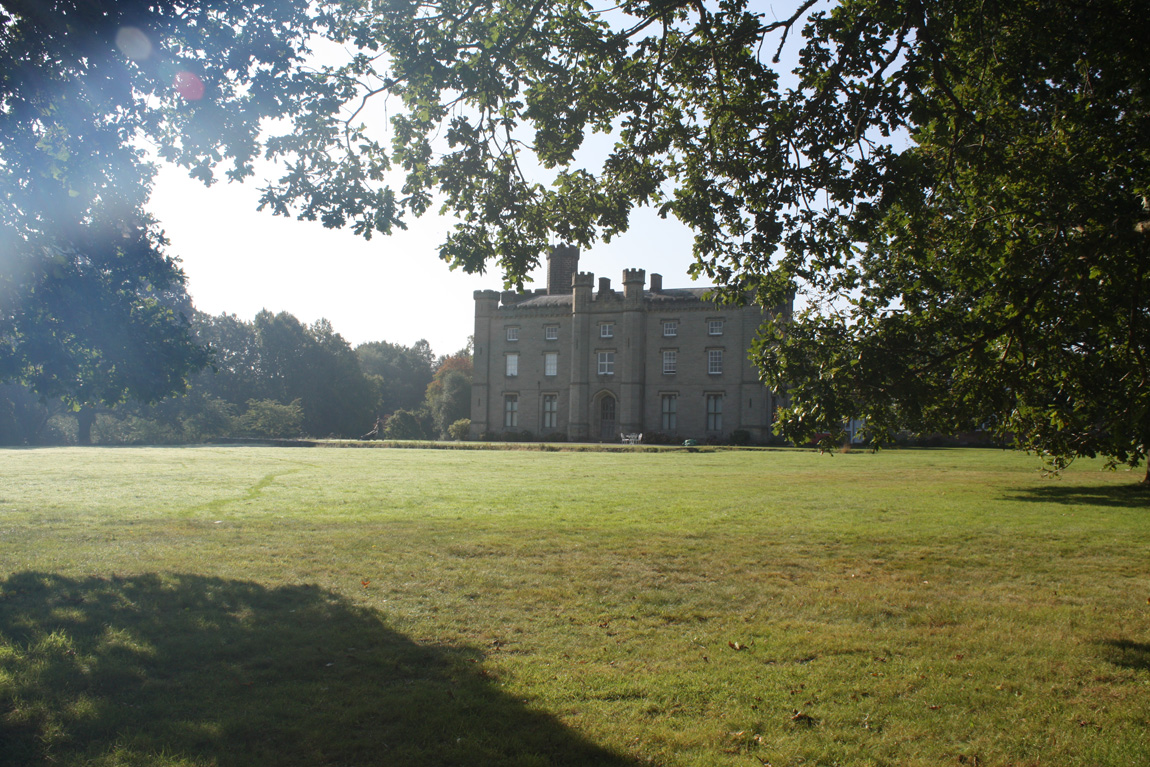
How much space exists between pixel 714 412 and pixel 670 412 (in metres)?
3.26

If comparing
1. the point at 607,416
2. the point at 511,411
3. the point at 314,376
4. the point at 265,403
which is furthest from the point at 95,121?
the point at 314,376

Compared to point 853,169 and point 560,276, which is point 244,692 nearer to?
point 853,169

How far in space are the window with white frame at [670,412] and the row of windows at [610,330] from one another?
14.9ft

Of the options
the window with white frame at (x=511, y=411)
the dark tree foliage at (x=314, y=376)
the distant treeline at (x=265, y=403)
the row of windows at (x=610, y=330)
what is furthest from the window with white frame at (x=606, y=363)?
the dark tree foliage at (x=314, y=376)

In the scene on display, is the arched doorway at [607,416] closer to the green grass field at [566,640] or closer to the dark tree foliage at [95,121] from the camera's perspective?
the green grass field at [566,640]

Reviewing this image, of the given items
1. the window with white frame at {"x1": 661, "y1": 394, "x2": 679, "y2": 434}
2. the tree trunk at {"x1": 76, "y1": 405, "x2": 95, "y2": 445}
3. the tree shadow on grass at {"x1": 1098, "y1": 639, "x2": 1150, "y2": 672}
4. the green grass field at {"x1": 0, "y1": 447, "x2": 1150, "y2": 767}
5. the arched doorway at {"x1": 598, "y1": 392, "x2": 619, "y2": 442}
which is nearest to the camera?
A: the green grass field at {"x1": 0, "y1": 447, "x2": 1150, "y2": 767}

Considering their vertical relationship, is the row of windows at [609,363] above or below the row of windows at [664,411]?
above

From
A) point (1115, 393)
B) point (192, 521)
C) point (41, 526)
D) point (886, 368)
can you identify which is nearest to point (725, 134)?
point (886, 368)

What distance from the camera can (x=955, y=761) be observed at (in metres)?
3.79

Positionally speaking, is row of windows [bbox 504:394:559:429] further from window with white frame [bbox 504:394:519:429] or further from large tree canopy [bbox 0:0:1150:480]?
large tree canopy [bbox 0:0:1150:480]

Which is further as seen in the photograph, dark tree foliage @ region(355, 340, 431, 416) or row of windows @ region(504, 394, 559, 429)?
dark tree foliage @ region(355, 340, 431, 416)

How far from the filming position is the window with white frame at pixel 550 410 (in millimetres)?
56656

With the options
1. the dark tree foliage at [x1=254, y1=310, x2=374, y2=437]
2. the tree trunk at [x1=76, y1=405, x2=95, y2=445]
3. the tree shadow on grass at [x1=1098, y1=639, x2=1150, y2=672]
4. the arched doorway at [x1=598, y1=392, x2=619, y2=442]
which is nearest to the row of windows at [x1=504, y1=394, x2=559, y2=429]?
the arched doorway at [x1=598, y1=392, x2=619, y2=442]

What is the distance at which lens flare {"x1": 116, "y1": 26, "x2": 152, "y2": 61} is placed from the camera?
29.0 ft
